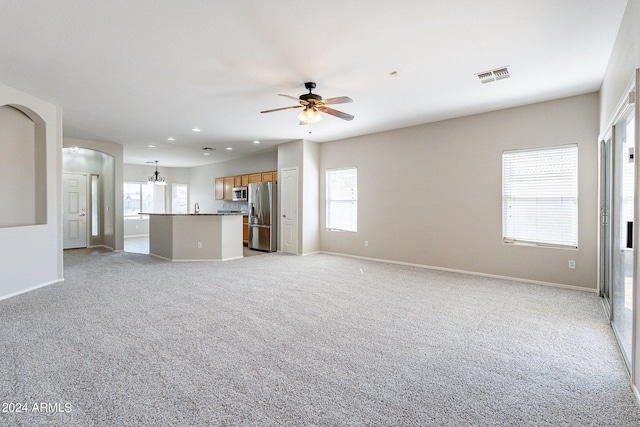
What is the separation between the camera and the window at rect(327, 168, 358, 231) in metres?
7.04

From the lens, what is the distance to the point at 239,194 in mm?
9508

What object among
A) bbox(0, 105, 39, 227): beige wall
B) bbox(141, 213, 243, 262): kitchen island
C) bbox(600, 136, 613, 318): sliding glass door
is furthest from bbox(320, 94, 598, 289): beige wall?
bbox(0, 105, 39, 227): beige wall

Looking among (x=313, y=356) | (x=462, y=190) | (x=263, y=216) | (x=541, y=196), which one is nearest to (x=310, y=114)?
(x=313, y=356)

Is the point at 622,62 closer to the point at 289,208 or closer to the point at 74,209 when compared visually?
the point at 289,208

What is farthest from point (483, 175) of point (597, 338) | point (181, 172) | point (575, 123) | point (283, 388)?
point (181, 172)

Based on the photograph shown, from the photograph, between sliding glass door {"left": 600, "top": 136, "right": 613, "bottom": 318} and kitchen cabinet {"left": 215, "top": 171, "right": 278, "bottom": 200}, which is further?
kitchen cabinet {"left": 215, "top": 171, "right": 278, "bottom": 200}

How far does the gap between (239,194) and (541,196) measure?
7.56 metres

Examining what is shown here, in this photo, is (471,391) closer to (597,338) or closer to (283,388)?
(283,388)

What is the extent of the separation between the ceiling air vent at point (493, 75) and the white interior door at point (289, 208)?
450 cm

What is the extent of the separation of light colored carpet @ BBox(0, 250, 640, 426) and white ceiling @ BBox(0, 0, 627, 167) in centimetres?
269

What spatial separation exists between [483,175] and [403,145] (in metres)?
1.61

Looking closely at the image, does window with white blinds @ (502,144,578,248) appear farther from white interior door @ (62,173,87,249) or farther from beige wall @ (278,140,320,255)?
white interior door @ (62,173,87,249)

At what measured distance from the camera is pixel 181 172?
1213 centimetres

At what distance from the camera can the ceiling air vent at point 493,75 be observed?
3543 mm
